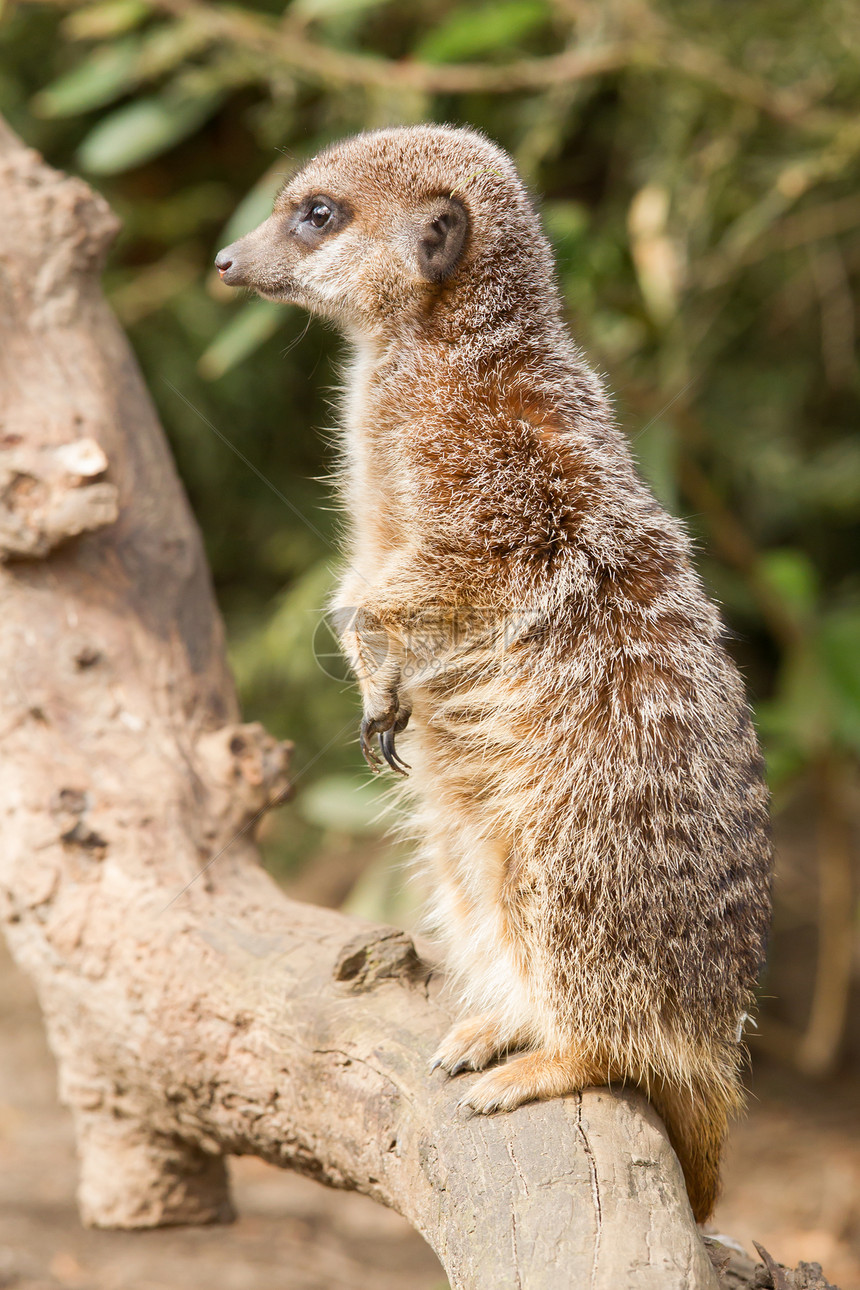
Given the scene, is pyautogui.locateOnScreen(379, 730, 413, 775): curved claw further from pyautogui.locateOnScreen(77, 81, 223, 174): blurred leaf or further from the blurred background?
pyautogui.locateOnScreen(77, 81, 223, 174): blurred leaf

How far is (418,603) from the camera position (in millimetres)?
1845

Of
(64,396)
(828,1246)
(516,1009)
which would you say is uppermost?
(64,396)

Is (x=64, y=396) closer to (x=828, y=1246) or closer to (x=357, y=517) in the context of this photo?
(x=357, y=517)

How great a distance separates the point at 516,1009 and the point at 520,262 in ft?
4.29

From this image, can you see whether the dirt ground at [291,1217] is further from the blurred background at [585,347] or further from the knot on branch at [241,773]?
the knot on branch at [241,773]

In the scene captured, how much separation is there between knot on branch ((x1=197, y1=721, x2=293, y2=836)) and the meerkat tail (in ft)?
3.04

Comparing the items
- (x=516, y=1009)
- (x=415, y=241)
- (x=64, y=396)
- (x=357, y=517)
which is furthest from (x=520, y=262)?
(x=516, y=1009)

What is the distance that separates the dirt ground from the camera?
10.8 feet

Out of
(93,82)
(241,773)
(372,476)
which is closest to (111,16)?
(93,82)

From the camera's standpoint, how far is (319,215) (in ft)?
7.14

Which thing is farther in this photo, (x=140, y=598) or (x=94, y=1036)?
(x=140, y=598)

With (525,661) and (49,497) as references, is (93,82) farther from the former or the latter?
(525,661)

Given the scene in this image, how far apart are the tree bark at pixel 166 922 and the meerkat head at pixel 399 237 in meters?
0.51

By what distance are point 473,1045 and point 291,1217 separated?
271cm
